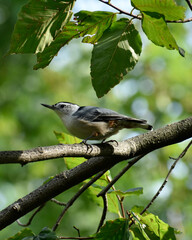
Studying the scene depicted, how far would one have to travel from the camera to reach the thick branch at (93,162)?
1.58m

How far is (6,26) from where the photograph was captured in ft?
22.2

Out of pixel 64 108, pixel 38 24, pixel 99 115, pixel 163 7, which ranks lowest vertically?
pixel 64 108

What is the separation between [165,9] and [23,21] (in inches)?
20.5

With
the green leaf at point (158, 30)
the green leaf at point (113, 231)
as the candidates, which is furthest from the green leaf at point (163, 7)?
the green leaf at point (113, 231)

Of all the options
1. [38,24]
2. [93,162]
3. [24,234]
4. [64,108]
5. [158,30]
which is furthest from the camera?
[64,108]

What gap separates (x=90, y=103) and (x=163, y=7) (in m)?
4.76

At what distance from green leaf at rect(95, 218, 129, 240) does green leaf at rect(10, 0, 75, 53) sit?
82 cm

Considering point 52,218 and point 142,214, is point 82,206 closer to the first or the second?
point 52,218

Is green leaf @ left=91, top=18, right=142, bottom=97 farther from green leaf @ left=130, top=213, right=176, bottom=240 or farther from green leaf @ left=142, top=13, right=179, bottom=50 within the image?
green leaf @ left=130, top=213, right=176, bottom=240

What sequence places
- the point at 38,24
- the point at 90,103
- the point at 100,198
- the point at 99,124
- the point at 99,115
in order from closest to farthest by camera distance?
1. the point at 38,24
2. the point at 100,198
3. the point at 99,124
4. the point at 99,115
5. the point at 90,103

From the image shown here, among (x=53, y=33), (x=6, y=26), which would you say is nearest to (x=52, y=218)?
(x=6, y=26)

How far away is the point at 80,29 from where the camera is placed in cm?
148

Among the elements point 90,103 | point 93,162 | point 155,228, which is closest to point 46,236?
point 93,162

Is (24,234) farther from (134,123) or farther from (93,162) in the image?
(134,123)
